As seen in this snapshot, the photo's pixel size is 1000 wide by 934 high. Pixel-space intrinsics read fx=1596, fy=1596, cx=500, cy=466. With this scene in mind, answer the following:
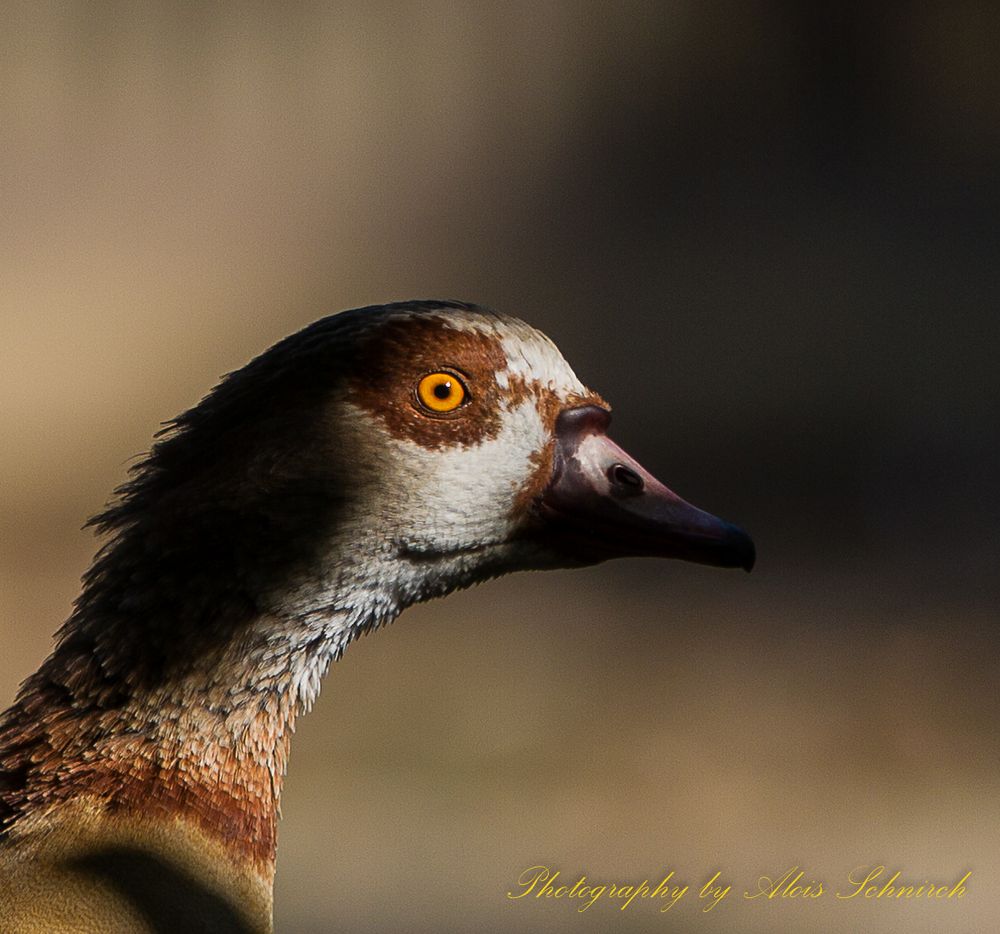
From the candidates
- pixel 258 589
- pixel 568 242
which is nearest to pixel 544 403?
pixel 258 589

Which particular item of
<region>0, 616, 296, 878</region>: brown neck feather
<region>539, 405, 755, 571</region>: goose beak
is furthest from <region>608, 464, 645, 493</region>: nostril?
<region>0, 616, 296, 878</region>: brown neck feather

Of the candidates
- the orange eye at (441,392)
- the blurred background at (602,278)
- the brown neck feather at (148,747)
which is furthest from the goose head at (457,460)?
the blurred background at (602,278)

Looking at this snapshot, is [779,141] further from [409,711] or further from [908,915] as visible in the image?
[908,915]

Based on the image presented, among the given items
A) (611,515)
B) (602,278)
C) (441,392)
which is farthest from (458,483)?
(602,278)

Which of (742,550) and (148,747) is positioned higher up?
(148,747)

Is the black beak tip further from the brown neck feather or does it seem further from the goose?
the brown neck feather

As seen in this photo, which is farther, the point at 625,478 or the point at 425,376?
the point at 625,478

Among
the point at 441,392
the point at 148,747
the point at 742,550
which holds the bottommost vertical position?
the point at 742,550

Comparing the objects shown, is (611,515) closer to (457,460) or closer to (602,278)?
(457,460)

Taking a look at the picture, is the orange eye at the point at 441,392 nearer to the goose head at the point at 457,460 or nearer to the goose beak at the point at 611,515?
the goose head at the point at 457,460
